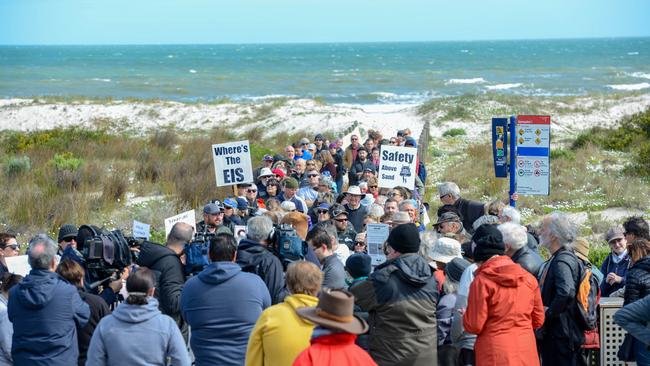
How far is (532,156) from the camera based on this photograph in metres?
10.2

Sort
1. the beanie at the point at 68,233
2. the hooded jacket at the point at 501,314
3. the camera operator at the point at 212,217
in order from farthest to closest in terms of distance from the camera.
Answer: the camera operator at the point at 212,217 < the beanie at the point at 68,233 < the hooded jacket at the point at 501,314

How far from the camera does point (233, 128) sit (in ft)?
108

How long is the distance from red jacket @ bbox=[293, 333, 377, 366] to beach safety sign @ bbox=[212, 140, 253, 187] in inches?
290

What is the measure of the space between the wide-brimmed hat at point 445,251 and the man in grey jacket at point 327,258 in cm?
73

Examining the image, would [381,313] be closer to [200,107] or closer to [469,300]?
[469,300]

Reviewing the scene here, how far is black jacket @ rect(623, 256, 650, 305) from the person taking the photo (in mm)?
5887

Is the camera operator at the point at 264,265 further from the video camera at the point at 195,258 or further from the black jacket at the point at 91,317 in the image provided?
the black jacket at the point at 91,317

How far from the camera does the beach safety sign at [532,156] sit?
1012 cm

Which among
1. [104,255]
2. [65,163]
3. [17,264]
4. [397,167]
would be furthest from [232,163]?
[65,163]

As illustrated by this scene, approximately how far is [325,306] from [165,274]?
258 centimetres

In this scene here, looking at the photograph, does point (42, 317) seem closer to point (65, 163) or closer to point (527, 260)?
point (527, 260)

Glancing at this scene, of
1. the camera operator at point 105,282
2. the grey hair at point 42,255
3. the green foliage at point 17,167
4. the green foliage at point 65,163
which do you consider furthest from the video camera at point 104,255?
the green foliage at point 17,167

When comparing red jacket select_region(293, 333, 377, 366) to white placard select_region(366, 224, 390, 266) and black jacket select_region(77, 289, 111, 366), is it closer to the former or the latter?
black jacket select_region(77, 289, 111, 366)

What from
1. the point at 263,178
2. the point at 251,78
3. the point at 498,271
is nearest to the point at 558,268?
the point at 498,271
